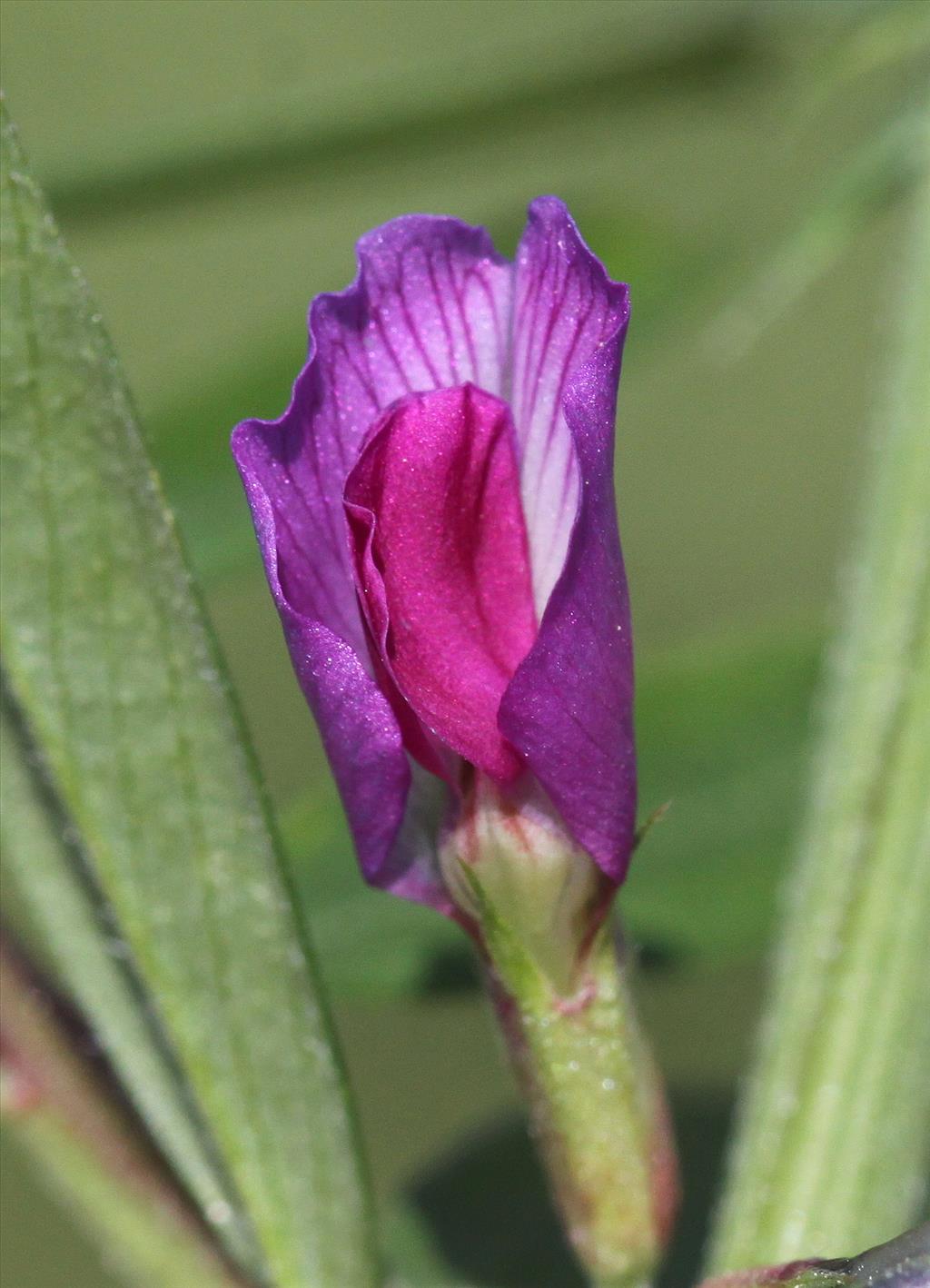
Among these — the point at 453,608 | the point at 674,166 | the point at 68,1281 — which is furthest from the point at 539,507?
the point at 674,166

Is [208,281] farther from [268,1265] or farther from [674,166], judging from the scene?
[268,1265]

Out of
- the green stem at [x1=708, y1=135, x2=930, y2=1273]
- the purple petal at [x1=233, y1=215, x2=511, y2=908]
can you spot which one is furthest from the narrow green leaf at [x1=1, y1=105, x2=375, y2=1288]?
the green stem at [x1=708, y1=135, x2=930, y2=1273]

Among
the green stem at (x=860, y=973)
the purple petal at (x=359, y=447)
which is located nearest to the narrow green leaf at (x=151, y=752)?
the purple petal at (x=359, y=447)

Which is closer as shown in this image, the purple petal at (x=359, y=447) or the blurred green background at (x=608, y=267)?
the purple petal at (x=359, y=447)

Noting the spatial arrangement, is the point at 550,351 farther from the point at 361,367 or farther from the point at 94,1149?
the point at 94,1149

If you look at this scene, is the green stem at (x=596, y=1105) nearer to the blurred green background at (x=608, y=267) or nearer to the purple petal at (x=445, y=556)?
the purple petal at (x=445, y=556)

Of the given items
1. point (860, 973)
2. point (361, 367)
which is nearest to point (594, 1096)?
point (860, 973)
